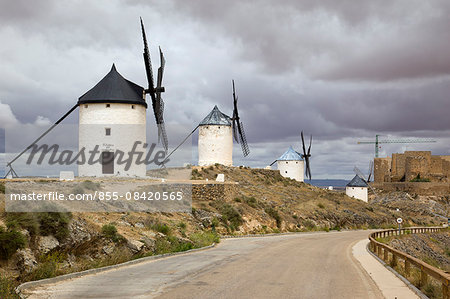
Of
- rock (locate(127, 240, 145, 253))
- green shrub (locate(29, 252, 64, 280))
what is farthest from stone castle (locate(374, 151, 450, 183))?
green shrub (locate(29, 252, 64, 280))

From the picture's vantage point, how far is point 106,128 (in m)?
37.4

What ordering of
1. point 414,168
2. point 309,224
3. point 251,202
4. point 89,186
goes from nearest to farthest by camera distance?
point 89,186
point 251,202
point 309,224
point 414,168

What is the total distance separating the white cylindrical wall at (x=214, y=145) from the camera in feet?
215

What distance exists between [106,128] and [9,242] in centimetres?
2475

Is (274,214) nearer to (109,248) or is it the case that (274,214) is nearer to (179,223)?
(179,223)

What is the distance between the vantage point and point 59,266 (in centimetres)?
1444

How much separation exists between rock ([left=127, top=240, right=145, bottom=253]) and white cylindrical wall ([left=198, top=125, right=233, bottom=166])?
150ft

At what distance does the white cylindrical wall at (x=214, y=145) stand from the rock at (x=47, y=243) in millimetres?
50119

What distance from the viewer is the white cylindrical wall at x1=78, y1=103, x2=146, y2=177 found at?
3731 centimetres

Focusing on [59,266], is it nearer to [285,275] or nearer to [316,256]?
[285,275]

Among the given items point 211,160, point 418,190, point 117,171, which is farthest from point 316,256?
point 418,190

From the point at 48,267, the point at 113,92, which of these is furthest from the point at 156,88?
the point at 48,267

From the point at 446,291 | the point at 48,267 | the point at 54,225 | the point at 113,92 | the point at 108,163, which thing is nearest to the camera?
the point at 446,291

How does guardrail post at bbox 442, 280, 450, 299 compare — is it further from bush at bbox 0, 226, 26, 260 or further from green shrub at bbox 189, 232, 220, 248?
green shrub at bbox 189, 232, 220, 248
